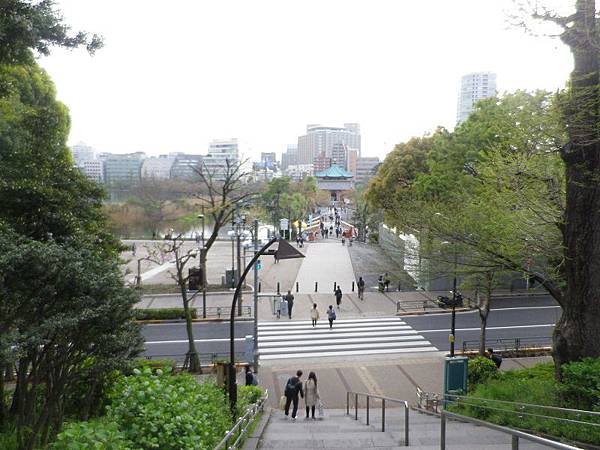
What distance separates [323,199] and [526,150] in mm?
83516

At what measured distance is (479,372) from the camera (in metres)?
13.3

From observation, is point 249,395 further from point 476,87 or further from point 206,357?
point 476,87

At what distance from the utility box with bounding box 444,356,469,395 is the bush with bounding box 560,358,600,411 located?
4727mm

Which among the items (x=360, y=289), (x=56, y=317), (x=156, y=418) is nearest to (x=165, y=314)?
(x=360, y=289)

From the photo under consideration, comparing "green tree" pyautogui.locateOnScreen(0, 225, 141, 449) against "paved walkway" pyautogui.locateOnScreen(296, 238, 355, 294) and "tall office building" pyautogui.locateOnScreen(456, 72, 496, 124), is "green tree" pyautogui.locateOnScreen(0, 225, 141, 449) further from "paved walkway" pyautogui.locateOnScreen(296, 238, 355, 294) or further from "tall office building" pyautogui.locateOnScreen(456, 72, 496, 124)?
"tall office building" pyautogui.locateOnScreen(456, 72, 496, 124)

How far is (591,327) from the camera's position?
342 inches

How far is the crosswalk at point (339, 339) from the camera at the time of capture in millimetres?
18547

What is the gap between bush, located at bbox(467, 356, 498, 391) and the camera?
13141 millimetres

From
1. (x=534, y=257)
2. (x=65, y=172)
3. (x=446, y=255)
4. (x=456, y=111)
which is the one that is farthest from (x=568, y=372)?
(x=456, y=111)

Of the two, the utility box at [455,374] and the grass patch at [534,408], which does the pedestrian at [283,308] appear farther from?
the grass patch at [534,408]

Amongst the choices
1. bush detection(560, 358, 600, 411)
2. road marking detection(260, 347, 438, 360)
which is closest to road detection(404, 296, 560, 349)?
road marking detection(260, 347, 438, 360)

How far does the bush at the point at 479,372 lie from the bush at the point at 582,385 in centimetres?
538

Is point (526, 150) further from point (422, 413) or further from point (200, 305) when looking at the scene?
point (200, 305)

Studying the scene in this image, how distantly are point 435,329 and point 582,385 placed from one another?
1397 cm
